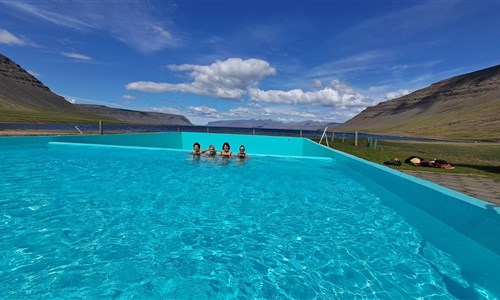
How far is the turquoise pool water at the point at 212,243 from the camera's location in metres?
3.25

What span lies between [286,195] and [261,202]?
1.14 metres

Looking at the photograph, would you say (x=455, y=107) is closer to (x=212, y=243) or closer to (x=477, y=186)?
(x=477, y=186)

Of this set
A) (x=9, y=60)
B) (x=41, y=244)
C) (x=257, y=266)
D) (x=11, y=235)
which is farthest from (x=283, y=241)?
(x=9, y=60)

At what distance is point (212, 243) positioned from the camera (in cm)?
440

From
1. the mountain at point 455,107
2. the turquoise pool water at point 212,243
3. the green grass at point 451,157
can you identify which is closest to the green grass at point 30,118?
the turquoise pool water at point 212,243

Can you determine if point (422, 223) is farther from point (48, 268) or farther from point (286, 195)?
point (48, 268)

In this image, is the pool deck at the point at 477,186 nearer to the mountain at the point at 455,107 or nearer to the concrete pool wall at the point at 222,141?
the concrete pool wall at the point at 222,141

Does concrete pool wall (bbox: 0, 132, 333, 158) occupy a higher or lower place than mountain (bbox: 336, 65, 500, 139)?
lower

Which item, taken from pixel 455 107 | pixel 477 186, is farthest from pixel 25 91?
pixel 455 107

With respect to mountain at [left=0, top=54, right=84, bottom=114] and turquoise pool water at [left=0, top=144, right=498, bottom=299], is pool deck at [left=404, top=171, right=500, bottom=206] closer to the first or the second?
turquoise pool water at [left=0, top=144, right=498, bottom=299]

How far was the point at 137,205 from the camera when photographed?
620cm

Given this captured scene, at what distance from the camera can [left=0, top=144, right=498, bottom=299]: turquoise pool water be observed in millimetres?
3252

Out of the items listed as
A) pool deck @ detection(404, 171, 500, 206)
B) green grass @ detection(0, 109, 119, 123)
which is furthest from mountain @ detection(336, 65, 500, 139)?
green grass @ detection(0, 109, 119, 123)

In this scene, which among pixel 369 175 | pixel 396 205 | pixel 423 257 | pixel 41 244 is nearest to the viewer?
pixel 41 244
